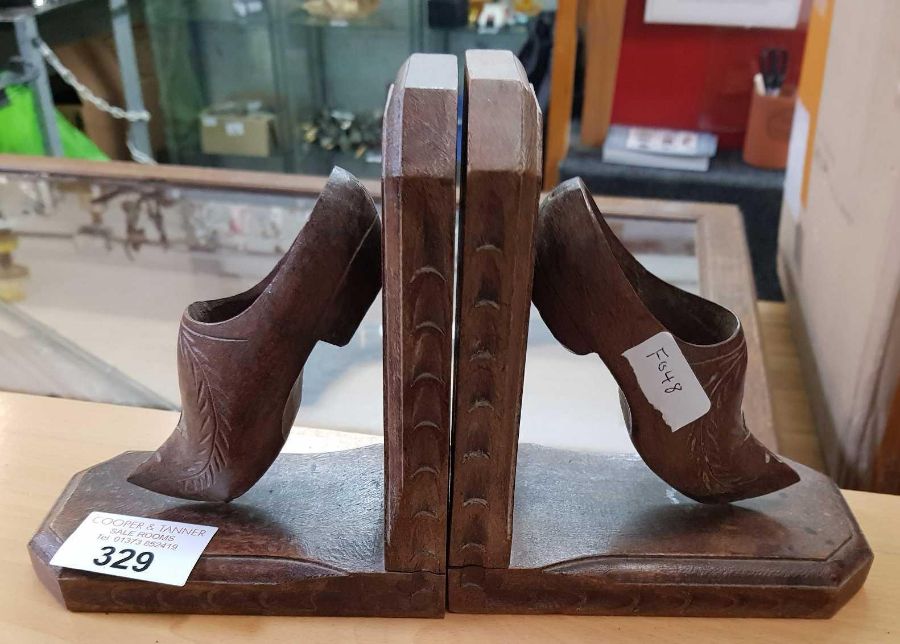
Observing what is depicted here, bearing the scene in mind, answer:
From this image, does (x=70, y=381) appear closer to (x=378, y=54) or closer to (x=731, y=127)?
(x=731, y=127)

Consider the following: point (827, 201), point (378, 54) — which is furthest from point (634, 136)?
point (378, 54)

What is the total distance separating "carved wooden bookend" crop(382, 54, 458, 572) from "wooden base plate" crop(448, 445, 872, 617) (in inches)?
2.3

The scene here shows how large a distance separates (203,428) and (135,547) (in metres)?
0.10

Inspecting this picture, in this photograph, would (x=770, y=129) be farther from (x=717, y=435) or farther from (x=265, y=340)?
(x=265, y=340)

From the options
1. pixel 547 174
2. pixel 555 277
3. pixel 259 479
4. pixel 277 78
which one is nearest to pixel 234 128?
pixel 277 78

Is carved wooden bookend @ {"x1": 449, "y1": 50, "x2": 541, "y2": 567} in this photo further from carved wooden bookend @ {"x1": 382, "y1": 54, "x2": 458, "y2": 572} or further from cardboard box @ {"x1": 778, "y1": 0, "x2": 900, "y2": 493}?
cardboard box @ {"x1": 778, "y1": 0, "x2": 900, "y2": 493}

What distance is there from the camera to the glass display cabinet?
217 cm

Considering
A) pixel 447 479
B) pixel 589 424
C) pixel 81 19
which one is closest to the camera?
pixel 447 479

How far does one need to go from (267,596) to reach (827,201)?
701 millimetres

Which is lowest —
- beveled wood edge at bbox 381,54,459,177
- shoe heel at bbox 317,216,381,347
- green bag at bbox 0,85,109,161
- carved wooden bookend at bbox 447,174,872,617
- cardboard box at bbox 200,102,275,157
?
cardboard box at bbox 200,102,275,157

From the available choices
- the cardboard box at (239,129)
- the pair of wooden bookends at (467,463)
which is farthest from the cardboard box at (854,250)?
the cardboard box at (239,129)

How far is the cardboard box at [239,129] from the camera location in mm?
2303

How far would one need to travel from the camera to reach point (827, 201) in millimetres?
872

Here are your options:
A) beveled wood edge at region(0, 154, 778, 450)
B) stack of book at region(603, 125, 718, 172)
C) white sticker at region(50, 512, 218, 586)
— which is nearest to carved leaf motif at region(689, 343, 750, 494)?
beveled wood edge at region(0, 154, 778, 450)
